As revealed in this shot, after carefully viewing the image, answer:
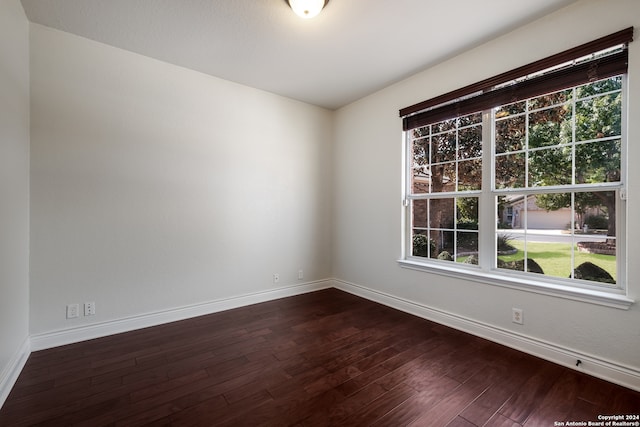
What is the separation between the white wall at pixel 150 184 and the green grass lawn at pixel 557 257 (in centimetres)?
270

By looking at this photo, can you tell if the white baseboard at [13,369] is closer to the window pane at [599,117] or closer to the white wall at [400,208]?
the white wall at [400,208]

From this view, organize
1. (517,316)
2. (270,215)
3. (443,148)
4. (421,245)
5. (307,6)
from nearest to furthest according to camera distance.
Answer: (307,6), (517,316), (443,148), (421,245), (270,215)

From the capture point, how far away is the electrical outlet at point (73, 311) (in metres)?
2.53

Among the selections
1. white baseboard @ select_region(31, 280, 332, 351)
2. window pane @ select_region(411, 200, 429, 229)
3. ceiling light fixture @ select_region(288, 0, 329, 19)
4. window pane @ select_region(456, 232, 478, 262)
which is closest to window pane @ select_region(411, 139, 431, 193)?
window pane @ select_region(411, 200, 429, 229)

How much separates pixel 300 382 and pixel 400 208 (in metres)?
2.24

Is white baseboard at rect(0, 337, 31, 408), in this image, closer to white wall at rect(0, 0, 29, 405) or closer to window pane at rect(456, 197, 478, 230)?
white wall at rect(0, 0, 29, 405)

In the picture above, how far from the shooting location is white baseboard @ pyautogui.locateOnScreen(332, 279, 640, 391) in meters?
1.94

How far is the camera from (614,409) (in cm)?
169

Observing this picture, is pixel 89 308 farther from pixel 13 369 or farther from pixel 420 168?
pixel 420 168

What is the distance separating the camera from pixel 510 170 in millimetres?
2613

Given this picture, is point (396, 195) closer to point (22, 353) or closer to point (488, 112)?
point (488, 112)

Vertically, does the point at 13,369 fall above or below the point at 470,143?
below

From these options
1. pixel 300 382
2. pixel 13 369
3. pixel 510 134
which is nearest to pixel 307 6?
pixel 510 134

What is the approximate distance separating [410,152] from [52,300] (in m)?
3.90
